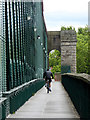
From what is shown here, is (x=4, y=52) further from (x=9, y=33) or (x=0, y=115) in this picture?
(x=0, y=115)

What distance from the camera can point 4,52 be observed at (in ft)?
32.7

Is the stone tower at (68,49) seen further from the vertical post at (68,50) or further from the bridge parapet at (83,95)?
the bridge parapet at (83,95)

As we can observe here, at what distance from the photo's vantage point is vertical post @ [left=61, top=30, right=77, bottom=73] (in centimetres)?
3627

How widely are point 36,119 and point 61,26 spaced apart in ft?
308

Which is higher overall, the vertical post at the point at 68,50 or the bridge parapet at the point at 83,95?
the vertical post at the point at 68,50

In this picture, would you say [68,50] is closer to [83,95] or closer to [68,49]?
[68,49]

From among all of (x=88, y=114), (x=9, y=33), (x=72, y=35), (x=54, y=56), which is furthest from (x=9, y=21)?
(x=54, y=56)

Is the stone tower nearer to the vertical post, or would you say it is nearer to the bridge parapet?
the vertical post

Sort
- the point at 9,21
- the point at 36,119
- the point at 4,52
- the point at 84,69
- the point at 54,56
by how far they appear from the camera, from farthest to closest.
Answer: the point at 54,56 → the point at 84,69 → the point at 9,21 → the point at 4,52 → the point at 36,119

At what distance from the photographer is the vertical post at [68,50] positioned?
3627 cm

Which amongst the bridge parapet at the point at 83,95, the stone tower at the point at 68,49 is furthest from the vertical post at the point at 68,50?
the bridge parapet at the point at 83,95

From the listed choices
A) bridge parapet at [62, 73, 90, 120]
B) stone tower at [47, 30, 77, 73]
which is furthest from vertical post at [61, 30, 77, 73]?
bridge parapet at [62, 73, 90, 120]

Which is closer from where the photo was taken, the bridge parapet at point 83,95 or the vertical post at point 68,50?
the bridge parapet at point 83,95

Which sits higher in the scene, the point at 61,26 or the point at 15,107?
the point at 61,26
